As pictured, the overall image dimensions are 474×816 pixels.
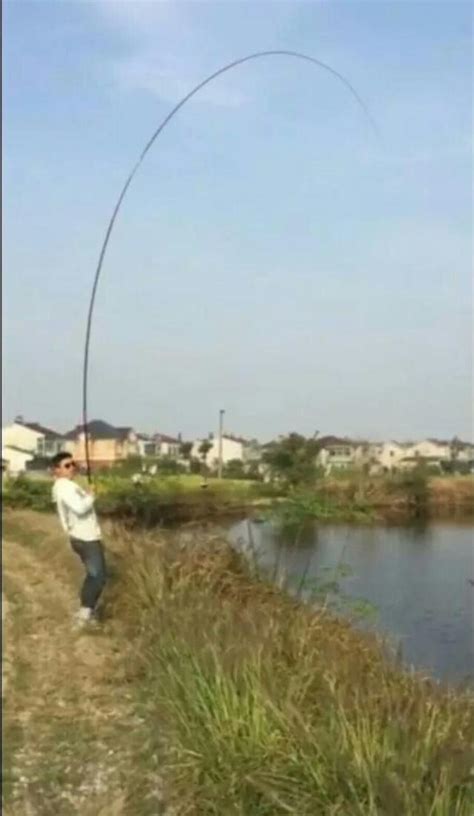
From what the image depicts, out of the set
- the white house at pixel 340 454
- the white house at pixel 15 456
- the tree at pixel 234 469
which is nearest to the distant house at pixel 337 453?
the white house at pixel 340 454

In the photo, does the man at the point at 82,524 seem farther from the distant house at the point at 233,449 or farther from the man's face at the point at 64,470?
the distant house at the point at 233,449

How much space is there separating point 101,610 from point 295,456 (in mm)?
1987

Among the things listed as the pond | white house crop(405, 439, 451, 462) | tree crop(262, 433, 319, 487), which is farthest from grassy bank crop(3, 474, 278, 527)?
white house crop(405, 439, 451, 462)

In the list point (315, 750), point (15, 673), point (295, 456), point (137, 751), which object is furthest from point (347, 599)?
point (315, 750)

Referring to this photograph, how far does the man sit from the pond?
1631mm

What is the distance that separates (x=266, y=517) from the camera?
1207cm

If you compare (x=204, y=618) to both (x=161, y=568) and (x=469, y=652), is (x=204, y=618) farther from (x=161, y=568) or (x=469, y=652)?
(x=161, y=568)

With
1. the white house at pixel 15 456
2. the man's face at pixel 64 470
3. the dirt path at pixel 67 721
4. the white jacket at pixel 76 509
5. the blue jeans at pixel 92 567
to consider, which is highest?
the white house at pixel 15 456

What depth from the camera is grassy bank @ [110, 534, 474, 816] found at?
527 centimetres

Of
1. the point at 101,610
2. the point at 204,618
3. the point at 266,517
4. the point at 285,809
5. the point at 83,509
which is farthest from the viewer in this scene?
the point at 266,517

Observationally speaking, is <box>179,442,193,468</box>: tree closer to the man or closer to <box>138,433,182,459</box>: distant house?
<box>138,433,182,459</box>: distant house

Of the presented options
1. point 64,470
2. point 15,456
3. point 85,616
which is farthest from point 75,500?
point 15,456

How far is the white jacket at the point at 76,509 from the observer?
32.8 feet

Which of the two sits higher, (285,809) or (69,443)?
(69,443)
